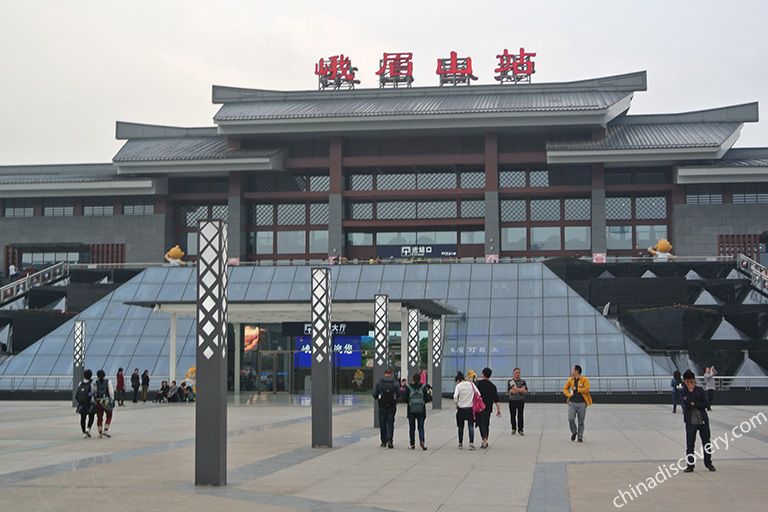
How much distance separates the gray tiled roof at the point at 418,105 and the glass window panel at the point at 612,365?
96.6 feet

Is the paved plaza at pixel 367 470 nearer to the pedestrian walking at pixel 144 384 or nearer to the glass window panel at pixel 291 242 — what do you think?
the pedestrian walking at pixel 144 384

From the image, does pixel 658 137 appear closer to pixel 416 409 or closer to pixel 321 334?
pixel 321 334

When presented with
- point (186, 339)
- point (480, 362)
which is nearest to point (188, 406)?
point (186, 339)

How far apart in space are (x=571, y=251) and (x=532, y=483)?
62005 mm

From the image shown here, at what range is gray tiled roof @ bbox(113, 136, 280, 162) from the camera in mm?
76188

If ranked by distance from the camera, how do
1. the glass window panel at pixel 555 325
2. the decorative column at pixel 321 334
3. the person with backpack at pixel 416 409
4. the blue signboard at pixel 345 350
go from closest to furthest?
the person with backpack at pixel 416 409 → the decorative column at pixel 321 334 → the glass window panel at pixel 555 325 → the blue signboard at pixel 345 350

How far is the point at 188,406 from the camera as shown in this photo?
41.3 meters

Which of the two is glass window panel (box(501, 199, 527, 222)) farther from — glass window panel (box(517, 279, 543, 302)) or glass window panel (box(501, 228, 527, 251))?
glass window panel (box(517, 279, 543, 302))

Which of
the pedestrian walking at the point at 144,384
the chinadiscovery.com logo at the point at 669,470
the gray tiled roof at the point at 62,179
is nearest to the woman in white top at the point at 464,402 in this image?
the chinadiscovery.com logo at the point at 669,470

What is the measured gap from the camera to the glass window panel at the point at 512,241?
77.1m

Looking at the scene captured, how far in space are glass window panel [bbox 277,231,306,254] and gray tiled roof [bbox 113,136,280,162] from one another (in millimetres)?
6670

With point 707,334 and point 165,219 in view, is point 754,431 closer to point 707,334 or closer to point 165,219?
point 707,334

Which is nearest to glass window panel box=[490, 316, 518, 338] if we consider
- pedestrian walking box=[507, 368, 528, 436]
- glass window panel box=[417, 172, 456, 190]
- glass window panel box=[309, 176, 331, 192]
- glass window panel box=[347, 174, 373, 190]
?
pedestrian walking box=[507, 368, 528, 436]

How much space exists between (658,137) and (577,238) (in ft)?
30.7
